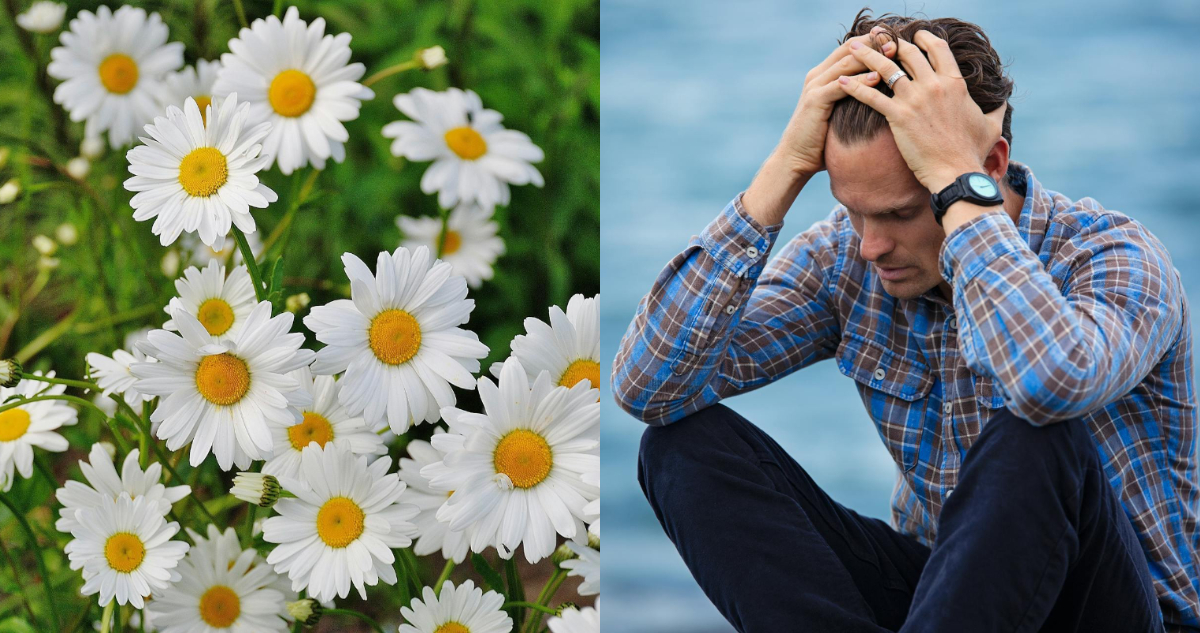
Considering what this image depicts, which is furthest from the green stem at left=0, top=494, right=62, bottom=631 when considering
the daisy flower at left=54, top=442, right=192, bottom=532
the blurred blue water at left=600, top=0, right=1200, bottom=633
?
the blurred blue water at left=600, top=0, right=1200, bottom=633

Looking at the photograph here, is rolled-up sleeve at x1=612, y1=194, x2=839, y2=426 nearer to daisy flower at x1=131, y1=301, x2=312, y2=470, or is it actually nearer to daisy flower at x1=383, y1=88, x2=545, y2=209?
daisy flower at x1=383, y1=88, x2=545, y2=209

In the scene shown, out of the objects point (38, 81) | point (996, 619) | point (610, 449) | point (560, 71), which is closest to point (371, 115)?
point (560, 71)

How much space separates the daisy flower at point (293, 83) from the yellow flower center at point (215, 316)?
0.48 feet

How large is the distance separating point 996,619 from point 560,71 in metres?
0.77

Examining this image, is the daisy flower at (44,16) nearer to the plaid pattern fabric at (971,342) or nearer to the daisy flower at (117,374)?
the daisy flower at (117,374)

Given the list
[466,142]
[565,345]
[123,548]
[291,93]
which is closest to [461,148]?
[466,142]

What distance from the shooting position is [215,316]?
96 centimetres

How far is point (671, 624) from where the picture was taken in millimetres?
1864

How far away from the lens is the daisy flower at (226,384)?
0.85 metres

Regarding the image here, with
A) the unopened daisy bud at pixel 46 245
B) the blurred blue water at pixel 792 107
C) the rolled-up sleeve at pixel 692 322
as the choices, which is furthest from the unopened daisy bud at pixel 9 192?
the blurred blue water at pixel 792 107

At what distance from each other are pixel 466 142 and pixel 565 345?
11.5 inches

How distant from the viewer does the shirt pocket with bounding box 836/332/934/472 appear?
114 centimetres

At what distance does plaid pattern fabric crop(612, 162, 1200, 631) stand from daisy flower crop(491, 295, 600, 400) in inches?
4.2

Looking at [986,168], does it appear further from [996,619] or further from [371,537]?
[371,537]
